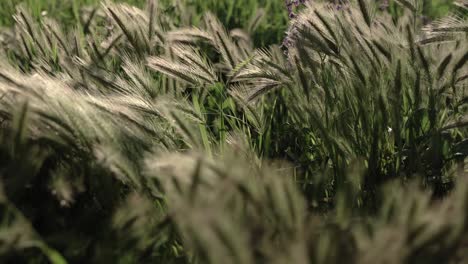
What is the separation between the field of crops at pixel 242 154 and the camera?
1.28 m

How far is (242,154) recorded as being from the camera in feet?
6.49

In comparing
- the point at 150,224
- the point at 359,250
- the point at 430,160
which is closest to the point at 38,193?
the point at 150,224

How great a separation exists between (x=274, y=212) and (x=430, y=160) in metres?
1.07

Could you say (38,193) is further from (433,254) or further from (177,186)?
(433,254)

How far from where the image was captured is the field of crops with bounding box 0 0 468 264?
1.28 meters

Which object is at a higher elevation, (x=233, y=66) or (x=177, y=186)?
(x=177, y=186)

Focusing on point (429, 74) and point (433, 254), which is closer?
point (433, 254)

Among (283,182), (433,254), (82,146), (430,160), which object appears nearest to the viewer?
(433,254)

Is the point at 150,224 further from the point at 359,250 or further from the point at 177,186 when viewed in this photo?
the point at 359,250

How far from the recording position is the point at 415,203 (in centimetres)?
128

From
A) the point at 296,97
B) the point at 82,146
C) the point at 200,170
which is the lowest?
the point at 296,97

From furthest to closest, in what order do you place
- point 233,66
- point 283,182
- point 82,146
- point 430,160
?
point 233,66 → point 430,160 → point 82,146 → point 283,182

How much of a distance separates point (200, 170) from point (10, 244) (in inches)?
17.2

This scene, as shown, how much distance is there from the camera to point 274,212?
1.33m
